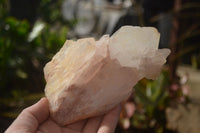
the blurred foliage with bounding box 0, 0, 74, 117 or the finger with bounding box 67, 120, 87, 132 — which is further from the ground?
the finger with bounding box 67, 120, 87, 132

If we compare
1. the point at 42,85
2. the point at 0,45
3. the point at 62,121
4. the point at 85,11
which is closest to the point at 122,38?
the point at 62,121

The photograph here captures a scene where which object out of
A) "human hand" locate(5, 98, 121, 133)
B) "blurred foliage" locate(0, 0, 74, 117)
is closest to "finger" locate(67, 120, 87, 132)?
"human hand" locate(5, 98, 121, 133)

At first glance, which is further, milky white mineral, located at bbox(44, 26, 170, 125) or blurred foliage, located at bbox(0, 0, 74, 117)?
blurred foliage, located at bbox(0, 0, 74, 117)

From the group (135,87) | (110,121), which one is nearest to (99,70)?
(110,121)

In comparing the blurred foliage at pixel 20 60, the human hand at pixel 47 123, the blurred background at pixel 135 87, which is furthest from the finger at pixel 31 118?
the blurred foliage at pixel 20 60

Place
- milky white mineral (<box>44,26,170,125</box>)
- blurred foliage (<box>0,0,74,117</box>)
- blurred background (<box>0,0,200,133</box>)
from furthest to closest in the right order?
blurred foliage (<box>0,0,74,117</box>), blurred background (<box>0,0,200,133</box>), milky white mineral (<box>44,26,170,125</box>)

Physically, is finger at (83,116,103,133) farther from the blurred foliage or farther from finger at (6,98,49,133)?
the blurred foliage

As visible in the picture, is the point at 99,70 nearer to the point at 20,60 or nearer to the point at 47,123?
the point at 47,123

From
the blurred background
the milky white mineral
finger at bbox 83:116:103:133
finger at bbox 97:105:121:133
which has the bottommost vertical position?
the blurred background
